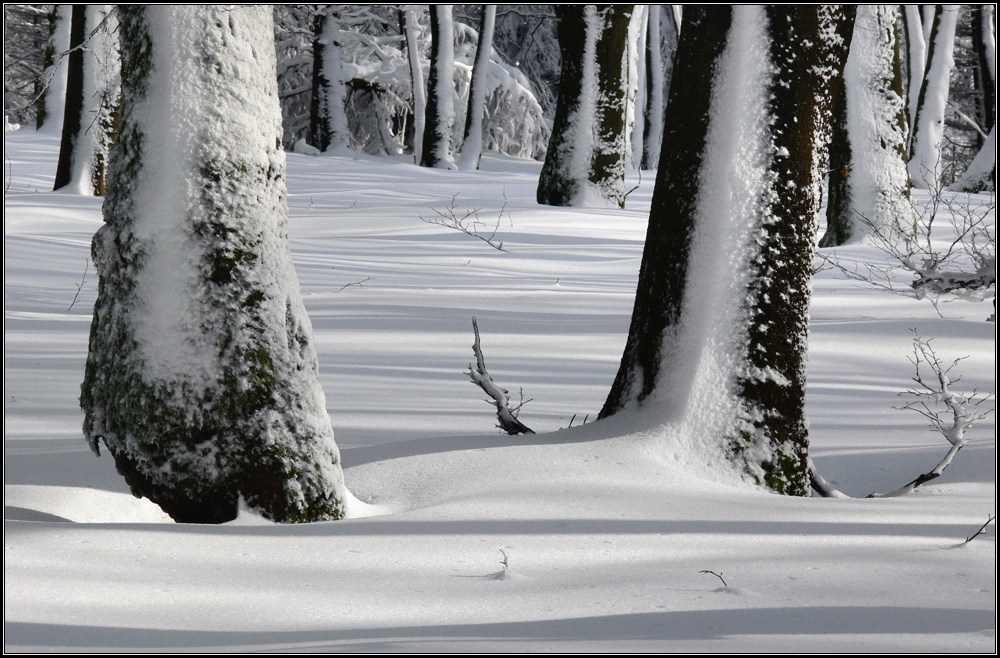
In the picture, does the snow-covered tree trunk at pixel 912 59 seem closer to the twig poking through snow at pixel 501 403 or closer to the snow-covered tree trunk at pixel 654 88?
the snow-covered tree trunk at pixel 654 88

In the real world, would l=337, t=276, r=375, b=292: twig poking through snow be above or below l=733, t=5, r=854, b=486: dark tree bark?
below

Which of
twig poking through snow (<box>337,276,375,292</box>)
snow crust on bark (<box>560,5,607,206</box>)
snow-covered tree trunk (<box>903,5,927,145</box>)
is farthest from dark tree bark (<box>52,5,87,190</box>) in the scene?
snow-covered tree trunk (<box>903,5,927,145</box>)

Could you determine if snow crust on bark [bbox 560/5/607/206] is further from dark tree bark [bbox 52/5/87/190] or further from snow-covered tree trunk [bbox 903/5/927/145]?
snow-covered tree trunk [bbox 903/5/927/145]

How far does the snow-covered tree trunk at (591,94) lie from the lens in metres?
11.1

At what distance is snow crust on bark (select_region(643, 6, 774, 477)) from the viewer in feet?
13.1

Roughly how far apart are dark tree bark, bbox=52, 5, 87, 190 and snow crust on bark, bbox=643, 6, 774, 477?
9.79 m

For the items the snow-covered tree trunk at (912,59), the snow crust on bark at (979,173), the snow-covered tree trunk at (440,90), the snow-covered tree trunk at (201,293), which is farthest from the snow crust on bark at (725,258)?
the snow-covered tree trunk at (912,59)

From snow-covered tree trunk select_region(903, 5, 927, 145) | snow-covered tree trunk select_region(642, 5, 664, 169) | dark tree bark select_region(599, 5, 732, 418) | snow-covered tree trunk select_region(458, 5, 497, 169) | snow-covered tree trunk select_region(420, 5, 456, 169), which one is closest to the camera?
dark tree bark select_region(599, 5, 732, 418)

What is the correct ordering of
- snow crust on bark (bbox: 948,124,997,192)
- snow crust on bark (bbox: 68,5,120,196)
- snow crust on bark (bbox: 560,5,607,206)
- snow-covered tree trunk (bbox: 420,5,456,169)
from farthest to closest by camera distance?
snow-covered tree trunk (bbox: 420,5,456,169) < snow crust on bark (bbox: 948,124,997,192) < snow crust on bark (bbox: 68,5,120,196) < snow crust on bark (bbox: 560,5,607,206)

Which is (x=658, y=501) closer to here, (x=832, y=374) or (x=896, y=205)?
(x=832, y=374)

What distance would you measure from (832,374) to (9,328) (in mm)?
5137

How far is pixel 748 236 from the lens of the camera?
4.04m

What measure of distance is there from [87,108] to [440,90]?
775 cm

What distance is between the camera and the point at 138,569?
8.81 feet
